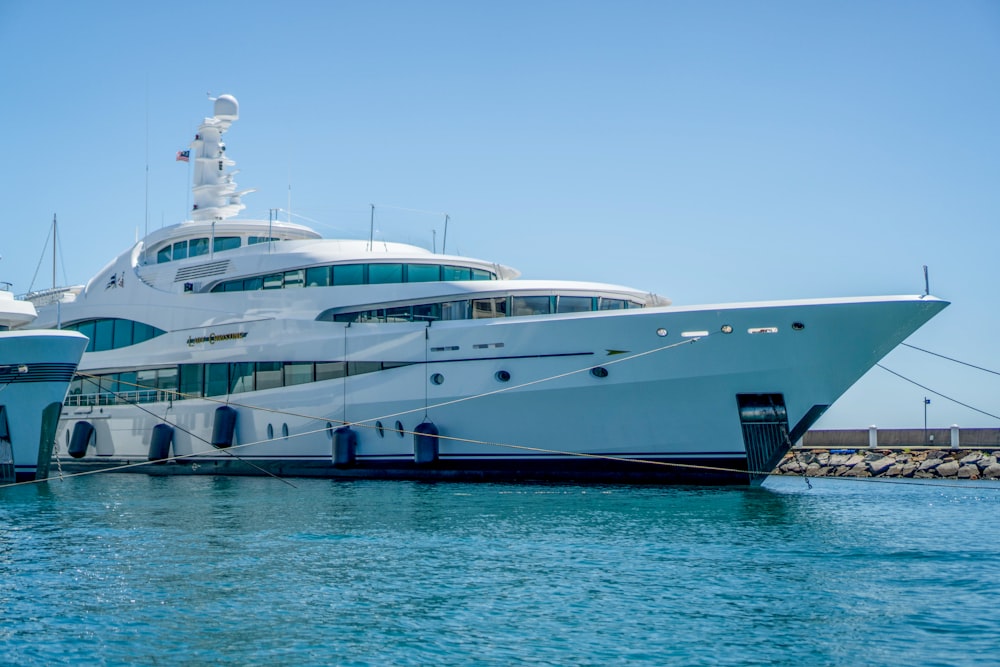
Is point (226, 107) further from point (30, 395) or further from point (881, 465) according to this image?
point (881, 465)

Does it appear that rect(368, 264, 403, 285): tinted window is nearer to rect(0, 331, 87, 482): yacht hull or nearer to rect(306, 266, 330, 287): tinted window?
rect(306, 266, 330, 287): tinted window

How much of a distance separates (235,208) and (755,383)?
1910 centimetres

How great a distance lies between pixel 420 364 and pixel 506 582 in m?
12.4

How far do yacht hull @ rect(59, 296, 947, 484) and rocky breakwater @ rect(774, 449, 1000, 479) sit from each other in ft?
29.1

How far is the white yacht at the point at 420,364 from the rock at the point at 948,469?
1135cm

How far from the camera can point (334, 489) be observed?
22.9 meters

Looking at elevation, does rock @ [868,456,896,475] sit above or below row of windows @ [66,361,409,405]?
below

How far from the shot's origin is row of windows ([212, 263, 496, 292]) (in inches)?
1024

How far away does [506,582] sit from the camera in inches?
468

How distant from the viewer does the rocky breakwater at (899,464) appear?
98.9 feet

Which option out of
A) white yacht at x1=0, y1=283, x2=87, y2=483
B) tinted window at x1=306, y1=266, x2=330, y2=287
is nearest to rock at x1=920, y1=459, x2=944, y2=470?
tinted window at x1=306, y1=266, x2=330, y2=287

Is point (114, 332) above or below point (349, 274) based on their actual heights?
below

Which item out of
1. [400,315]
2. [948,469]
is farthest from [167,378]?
[948,469]

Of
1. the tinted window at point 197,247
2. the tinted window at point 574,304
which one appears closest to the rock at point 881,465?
the tinted window at point 574,304
